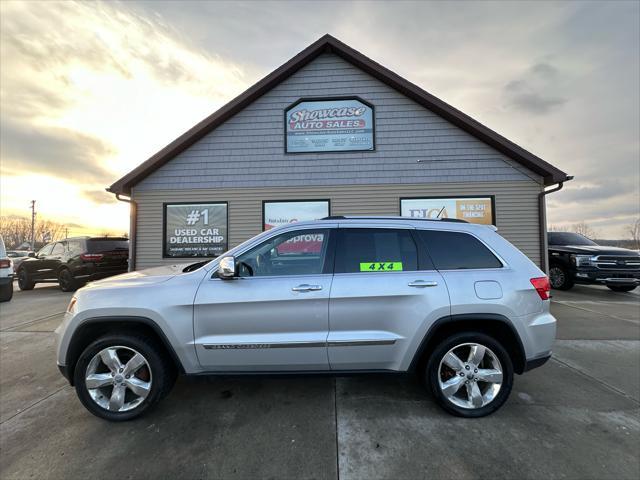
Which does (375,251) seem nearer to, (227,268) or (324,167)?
(227,268)

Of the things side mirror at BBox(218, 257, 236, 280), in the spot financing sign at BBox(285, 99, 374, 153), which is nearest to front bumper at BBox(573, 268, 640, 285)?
in the spot financing sign at BBox(285, 99, 374, 153)

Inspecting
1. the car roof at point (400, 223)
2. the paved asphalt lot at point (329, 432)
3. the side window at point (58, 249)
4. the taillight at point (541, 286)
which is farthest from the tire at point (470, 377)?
the side window at point (58, 249)

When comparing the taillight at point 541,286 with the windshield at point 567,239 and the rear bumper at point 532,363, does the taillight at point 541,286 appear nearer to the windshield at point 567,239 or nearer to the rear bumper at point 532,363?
the rear bumper at point 532,363

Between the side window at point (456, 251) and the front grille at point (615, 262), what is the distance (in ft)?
26.0

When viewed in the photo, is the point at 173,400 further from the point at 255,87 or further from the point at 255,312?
the point at 255,87

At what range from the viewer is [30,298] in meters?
8.75

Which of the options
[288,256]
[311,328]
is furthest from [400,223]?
[311,328]

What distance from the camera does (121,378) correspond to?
8.85ft

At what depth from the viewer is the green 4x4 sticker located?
9.17 ft

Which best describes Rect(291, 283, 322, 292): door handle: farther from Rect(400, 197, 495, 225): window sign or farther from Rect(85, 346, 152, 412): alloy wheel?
Rect(400, 197, 495, 225): window sign

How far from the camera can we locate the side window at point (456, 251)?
9.28 feet

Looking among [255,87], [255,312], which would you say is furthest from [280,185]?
[255,312]

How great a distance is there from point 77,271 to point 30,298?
1284 mm

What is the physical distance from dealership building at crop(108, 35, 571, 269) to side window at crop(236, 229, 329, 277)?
513 centimetres
